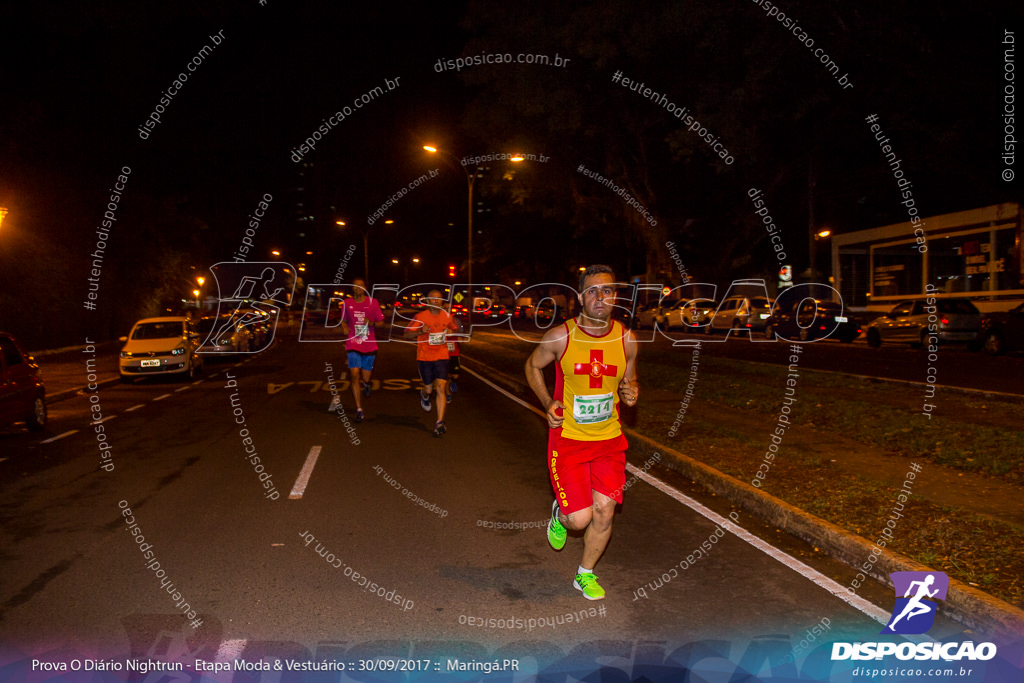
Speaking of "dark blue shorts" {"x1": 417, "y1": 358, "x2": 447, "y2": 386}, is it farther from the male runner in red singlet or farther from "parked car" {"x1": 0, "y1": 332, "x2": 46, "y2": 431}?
the male runner in red singlet

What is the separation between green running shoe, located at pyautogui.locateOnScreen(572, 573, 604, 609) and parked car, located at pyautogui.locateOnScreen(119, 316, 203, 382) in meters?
16.7

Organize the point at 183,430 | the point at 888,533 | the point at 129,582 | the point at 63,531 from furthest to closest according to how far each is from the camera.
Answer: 1. the point at 183,430
2. the point at 63,531
3. the point at 888,533
4. the point at 129,582

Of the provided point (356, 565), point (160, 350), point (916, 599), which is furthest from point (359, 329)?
point (160, 350)

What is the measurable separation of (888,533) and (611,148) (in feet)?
70.4

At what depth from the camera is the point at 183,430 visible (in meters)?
11.8

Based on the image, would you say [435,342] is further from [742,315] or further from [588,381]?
[742,315]

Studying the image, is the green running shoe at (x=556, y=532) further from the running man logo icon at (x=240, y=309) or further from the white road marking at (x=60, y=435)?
the running man logo icon at (x=240, y=309)

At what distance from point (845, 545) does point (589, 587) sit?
2.07 m

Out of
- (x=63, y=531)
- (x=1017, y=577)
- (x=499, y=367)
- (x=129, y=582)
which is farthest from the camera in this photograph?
(x=499, y=367)

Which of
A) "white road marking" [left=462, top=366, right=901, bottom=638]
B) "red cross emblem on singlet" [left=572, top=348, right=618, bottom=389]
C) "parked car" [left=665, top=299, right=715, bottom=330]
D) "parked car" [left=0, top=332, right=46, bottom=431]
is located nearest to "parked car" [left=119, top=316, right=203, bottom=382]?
"parked car" [left=0, top=332, right=46, bottom=431]

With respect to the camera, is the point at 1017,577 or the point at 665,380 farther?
the point at 665,380

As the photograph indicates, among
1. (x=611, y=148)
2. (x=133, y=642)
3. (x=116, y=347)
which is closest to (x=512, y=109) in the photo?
(x=611, y=148)

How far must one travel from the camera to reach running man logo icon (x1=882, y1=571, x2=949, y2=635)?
449cm

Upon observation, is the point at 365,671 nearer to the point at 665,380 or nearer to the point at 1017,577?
the point at 1017,577
